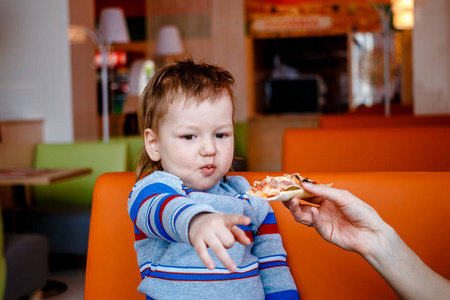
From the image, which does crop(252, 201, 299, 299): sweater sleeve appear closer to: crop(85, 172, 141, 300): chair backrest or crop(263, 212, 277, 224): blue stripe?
crop(263, 212, 277, 224): blue stripe

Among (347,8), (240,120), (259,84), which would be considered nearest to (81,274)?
(240,120)

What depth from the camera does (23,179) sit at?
3.46 metres

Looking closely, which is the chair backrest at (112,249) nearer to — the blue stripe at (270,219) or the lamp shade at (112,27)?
the blue stripe at (270,219)

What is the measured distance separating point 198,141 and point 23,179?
253 cm

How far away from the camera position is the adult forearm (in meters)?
1.18

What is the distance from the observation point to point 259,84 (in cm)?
1172

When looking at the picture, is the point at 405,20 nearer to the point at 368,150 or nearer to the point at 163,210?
the point at 368,150

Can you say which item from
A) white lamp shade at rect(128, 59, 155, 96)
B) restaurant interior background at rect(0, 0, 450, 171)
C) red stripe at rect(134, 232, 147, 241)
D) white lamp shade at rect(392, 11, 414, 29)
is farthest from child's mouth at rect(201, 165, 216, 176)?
white lamp shade at rect(128, 59, 155, 96)

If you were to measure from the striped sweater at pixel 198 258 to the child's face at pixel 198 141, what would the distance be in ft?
0.10

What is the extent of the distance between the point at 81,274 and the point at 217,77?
310 centimetres

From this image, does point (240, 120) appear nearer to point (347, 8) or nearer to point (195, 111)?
point (347, 8)

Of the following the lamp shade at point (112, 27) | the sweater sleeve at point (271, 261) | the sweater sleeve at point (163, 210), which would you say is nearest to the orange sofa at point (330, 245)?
the sweater sleeve at point (271, 261)

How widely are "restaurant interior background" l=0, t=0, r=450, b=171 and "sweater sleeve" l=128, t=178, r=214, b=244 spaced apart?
0.58 meters

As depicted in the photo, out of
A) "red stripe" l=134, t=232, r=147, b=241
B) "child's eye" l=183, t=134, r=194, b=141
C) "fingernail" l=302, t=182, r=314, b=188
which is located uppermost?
"child's eye" l=183, t=134, r=194, b=141
